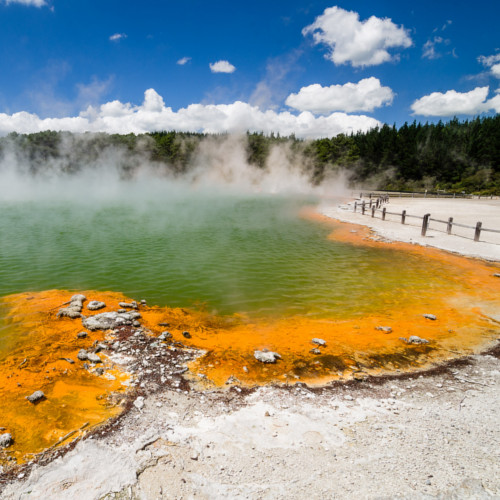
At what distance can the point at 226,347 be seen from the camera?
636cm

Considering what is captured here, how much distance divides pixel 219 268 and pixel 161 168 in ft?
222

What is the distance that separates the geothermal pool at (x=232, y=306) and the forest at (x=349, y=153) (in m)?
44.8

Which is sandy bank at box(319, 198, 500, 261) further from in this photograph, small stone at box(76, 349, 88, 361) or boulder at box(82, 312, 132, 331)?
small stone at box(76, 349, 88, 361)

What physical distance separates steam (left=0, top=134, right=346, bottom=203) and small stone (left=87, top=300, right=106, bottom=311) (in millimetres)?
53613

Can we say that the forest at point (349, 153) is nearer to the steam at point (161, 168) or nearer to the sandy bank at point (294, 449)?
the steam at point (161, 168)

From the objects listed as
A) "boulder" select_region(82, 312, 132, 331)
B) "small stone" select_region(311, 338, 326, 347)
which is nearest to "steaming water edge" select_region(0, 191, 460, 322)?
"boulder" select_region(82, 312, 132, 331)

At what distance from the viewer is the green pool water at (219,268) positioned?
9.05 meters

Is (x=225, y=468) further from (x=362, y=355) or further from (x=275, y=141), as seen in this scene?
(x=275, y=141)

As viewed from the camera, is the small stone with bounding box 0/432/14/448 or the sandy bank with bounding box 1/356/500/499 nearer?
the sandy bank with bounding box 1/356/500/499

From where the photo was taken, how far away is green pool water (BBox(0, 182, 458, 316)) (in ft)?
29.7

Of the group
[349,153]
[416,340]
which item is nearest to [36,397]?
[416,340]

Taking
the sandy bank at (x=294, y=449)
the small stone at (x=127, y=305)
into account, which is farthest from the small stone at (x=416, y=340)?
the small stone at (x=127, y=305)

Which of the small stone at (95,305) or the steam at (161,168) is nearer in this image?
the small stone at (95,305)

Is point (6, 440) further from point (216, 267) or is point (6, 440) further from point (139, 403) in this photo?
point (216, 267)
